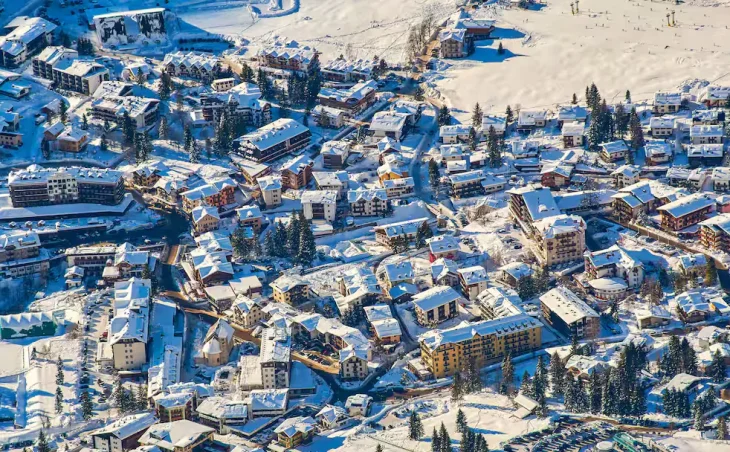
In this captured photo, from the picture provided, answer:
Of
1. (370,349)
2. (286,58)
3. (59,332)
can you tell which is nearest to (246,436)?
(370,349)

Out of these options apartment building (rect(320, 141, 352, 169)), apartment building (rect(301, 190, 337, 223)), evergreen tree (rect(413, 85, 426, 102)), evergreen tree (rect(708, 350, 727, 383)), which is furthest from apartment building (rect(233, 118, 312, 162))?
evergreen tree (rect(708, 350, 727, 383))

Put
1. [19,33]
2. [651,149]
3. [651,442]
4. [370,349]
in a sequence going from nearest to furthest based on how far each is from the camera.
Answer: [651,442], [370,349], [651,149], [19,33]

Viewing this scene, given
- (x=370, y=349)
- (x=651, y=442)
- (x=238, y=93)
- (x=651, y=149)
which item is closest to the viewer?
(x=651, y=442)

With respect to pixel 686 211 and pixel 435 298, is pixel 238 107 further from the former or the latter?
pixel 686 211

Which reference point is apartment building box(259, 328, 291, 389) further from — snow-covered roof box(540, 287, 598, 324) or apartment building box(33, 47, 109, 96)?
apartment building box(33, 47, 109, 96)

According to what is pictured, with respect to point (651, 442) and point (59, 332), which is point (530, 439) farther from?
point (59, 332)

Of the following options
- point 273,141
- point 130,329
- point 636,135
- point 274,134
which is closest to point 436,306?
point 130,329
